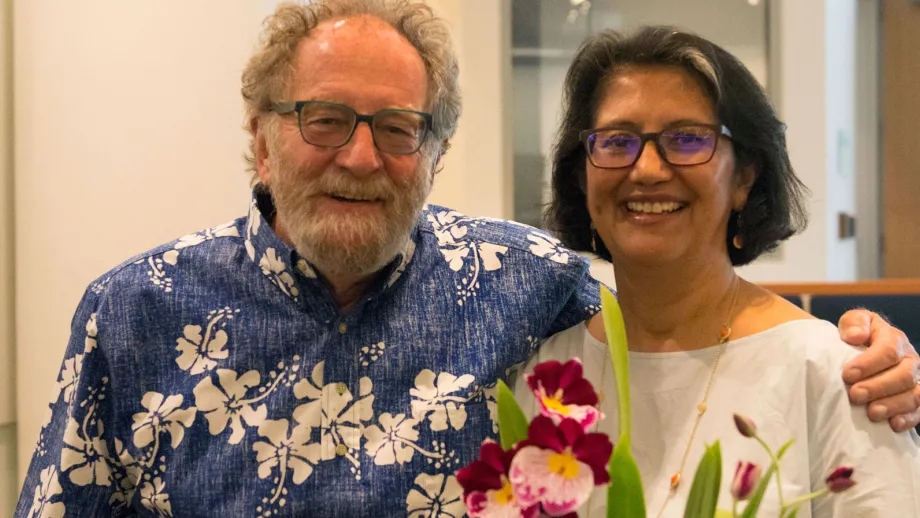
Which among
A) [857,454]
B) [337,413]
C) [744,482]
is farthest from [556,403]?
[337,413]

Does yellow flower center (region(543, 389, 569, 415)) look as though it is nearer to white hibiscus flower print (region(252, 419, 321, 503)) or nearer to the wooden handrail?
white hibiscus flower print (region(252, 419, 321, 503))

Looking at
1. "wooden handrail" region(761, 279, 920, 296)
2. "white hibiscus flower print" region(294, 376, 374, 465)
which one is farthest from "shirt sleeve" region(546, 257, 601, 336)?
"wooden handrail" region(761, 279, 920, 296)

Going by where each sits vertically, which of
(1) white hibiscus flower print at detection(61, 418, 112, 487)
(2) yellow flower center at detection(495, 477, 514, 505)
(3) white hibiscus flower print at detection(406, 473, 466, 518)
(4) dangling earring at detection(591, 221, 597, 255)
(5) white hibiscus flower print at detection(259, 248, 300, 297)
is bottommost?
→ (3) white hibiscus flower print at detection(406, 473, 466, 518)

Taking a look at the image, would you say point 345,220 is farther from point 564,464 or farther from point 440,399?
point 564,464

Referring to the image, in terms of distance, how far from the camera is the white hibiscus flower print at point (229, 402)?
119cm

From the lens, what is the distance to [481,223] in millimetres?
1415

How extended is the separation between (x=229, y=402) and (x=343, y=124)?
474mm

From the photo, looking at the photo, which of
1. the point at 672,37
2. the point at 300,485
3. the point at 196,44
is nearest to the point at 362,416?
the point at 300,485

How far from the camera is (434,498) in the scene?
1.17 m

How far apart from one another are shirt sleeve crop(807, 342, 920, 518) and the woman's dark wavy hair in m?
0.26

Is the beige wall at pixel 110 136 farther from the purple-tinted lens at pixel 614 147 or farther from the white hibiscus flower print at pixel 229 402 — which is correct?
the purple-tinted lens at pixel 614 147

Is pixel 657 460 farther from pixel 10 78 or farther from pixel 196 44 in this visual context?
pixel 10 78

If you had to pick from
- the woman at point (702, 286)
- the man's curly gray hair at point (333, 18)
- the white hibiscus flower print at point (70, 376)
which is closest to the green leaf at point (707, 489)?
the woman at point (702, 286)

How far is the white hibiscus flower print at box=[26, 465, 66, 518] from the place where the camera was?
3.93ft
